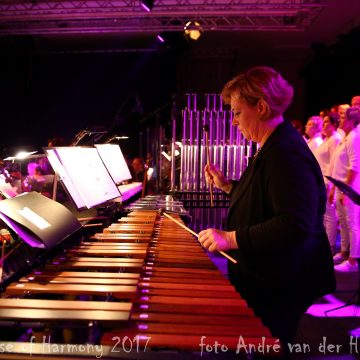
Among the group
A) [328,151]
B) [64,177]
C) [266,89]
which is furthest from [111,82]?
[266,89]

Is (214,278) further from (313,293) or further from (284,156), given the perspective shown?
(284,156)

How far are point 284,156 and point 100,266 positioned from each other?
3.07 feet

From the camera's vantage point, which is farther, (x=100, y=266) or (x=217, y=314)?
(x=100, y=266)

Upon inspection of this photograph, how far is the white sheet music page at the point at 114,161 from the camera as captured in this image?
4.03 meters

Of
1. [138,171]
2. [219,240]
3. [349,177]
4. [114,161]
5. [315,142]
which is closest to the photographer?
[219,240]

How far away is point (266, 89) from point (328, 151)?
4885mm

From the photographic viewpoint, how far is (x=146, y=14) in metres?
7.61

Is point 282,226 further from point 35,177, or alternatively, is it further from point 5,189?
point 35,177

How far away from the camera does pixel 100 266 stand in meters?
1.81

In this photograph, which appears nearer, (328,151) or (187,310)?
(187,310)

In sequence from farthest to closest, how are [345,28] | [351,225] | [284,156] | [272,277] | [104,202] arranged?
[345,28]
[351,225]
[104,202]
[272,277]
[284,156]

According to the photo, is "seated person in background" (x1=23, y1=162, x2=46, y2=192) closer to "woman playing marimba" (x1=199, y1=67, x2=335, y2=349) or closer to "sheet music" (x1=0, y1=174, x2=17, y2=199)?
"sheet music" (x1=0, y1=174, x2=17, y2=199)

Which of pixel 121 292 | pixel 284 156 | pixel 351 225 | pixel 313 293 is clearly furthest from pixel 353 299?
pixel 121 292

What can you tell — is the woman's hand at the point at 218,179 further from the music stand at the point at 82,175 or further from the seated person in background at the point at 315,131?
the seated person in background at the point at 315,131
